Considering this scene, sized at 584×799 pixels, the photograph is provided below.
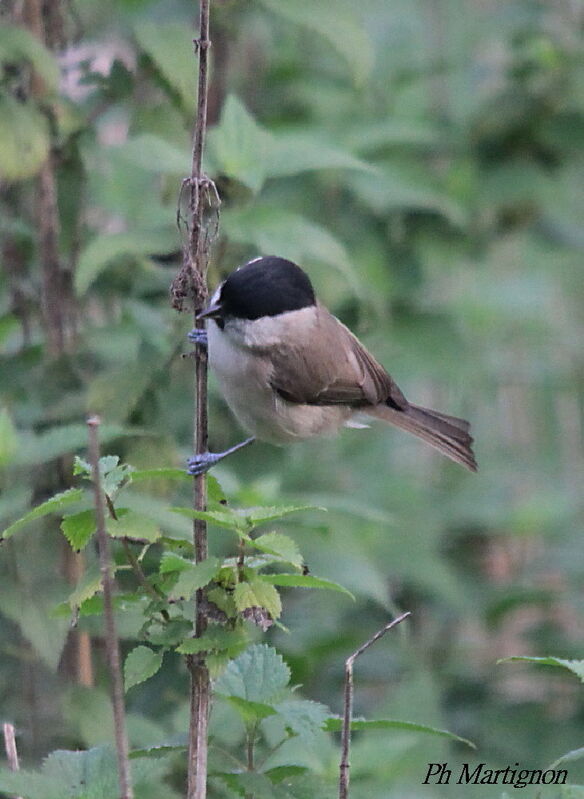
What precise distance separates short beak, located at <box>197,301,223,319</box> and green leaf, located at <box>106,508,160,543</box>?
0.54m

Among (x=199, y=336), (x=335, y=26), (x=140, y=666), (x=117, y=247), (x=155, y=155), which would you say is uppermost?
(x=335, y=26)

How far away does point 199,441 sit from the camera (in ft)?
6.19

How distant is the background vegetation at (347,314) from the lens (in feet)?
9.59

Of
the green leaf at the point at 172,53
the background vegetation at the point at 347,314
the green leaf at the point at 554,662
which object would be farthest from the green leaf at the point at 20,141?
the green leaf at the point at 554,662

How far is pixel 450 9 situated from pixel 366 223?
1584 millimetres

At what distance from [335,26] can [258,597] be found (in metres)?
1.96

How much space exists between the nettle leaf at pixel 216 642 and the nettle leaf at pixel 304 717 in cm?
16

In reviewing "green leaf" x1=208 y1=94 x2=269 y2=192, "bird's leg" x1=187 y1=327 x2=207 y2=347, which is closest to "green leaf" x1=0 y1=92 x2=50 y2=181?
"green leaf" x1=208 y1=94 x2=269 y2=192

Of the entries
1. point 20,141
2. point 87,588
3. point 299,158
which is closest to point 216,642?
point 87,588

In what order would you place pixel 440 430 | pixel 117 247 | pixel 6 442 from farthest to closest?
pixel 440 430, pixel 117 247, pixel 6 442

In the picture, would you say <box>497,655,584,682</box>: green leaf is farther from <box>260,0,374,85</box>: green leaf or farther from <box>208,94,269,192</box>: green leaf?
<box>260,0,374,85</box>: green leaf

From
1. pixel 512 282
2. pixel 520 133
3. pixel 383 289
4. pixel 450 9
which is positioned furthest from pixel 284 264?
pixel 450 9

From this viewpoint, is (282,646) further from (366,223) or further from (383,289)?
(366,223)

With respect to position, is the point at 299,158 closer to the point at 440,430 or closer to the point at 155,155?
the point at 155,155
